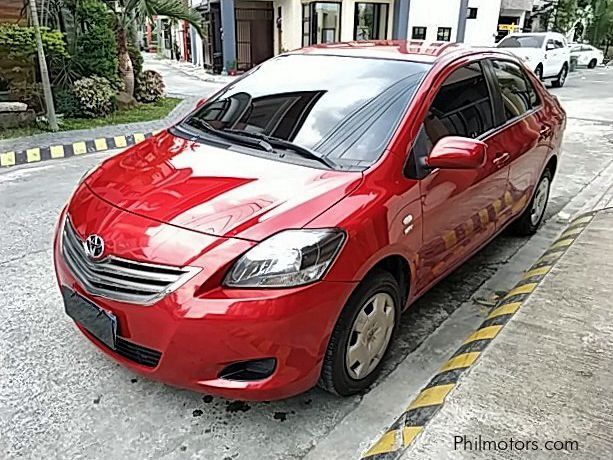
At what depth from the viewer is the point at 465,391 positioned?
8.00ft

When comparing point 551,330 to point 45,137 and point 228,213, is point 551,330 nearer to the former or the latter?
point 228,213

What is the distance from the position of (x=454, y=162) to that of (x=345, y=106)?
0.69 meters

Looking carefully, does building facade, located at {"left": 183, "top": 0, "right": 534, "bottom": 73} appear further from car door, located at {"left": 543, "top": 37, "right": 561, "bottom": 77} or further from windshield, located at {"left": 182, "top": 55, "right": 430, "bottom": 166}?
windshield, located at {"left": 182, "top": 55, "right": 430, "bottom": 166}

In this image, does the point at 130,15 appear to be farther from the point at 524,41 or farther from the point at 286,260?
the point at 524,41

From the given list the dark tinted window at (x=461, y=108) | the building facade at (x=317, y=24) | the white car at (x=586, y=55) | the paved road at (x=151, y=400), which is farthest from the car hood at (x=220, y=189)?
the white car at (x=586, y=55)

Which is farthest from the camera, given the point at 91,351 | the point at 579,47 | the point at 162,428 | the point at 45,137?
the point at 579,47

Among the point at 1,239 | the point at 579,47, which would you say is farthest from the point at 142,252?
the point at 579,47

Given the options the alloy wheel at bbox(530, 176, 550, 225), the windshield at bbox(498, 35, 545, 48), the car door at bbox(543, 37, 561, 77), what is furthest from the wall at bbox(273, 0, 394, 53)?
the alloy wheel at bbox(530, 176, 550, 225)

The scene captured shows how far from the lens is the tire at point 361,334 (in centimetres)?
235

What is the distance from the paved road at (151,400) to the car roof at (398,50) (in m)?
1.59

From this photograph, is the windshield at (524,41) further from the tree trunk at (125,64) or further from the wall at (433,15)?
the tree trunk at (125,64)

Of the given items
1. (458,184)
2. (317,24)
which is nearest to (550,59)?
(317,24)

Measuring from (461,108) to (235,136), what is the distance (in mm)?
1382

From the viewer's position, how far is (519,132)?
383 centimetres
